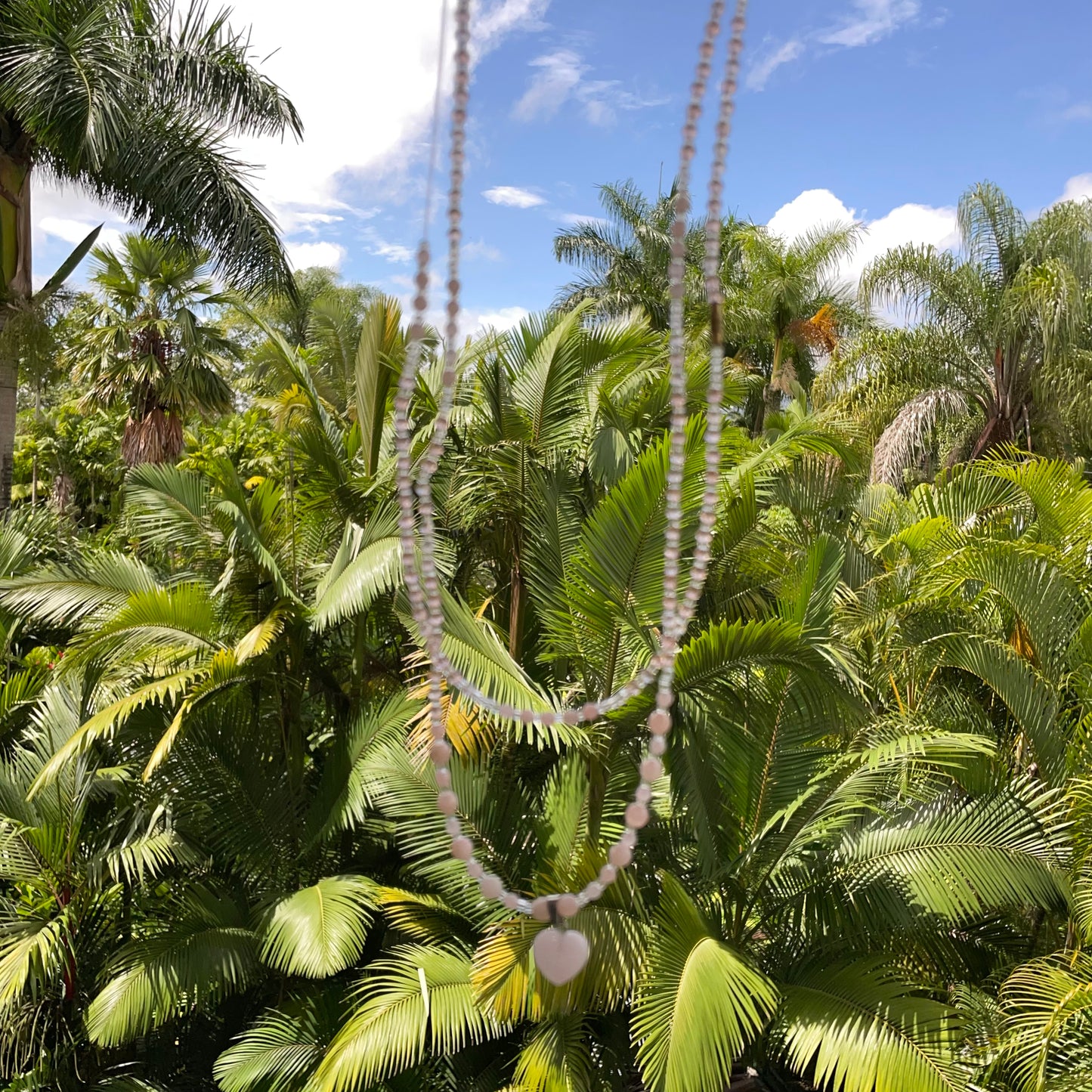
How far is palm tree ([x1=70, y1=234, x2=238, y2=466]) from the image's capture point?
44.2ft

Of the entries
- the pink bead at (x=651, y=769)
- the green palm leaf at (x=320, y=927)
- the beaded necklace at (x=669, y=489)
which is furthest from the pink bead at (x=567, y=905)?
the green palm leaf at (x=320, y=927)

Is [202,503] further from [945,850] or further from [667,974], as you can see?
[945,850]

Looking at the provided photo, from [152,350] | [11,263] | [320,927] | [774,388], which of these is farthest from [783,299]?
[320,927]

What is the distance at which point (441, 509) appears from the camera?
19.8 ft

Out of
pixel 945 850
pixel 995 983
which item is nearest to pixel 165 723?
pixel 945 850

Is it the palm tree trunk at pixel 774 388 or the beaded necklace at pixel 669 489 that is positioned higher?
the palm tree trunk at pixel 774 388

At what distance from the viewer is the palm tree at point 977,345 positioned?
40.6 ft

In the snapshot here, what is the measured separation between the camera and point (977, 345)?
13430 millimetres

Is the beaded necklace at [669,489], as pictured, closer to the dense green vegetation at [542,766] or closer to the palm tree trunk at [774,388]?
the dense green vegetation at [542,766]

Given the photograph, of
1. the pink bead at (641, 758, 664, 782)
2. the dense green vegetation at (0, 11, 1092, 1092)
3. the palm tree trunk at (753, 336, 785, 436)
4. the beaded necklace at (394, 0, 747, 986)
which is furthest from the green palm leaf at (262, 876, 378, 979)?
the palm tree trunk at (753, 336, 785, 436)

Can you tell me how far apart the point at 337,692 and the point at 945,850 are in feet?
13.0

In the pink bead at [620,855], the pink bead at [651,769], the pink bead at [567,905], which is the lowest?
the pink bead at [567,905]

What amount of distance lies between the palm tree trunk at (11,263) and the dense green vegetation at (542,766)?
1.21 meters

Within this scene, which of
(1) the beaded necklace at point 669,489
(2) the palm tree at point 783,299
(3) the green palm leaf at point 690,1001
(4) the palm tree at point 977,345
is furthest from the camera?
(2) the palm tree at point 783,299
